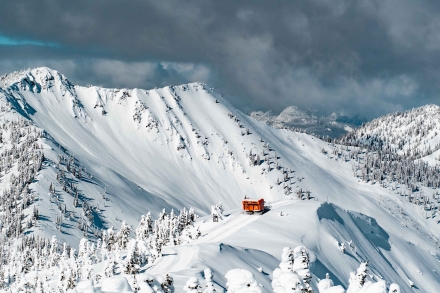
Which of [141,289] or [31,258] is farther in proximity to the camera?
[31,258]

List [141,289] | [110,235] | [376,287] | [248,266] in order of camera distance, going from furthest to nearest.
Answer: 1. [110,235]
2. [248,266]
3. [141,289]
4. [376,287]

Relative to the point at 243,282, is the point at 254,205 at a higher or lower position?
higher

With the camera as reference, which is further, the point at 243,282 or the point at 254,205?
the point at 254,205

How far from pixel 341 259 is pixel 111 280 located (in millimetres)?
96341

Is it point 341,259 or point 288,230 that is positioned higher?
point 288,230

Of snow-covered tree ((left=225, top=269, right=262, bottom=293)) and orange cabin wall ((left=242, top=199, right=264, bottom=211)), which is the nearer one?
snow-covered tree ((left=225, top=269, right=262, bottom=293))

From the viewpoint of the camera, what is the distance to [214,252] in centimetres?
6975

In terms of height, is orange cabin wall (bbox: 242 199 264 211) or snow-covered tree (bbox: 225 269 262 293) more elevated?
orange cabin wall (bbox: 242 199 264 211)

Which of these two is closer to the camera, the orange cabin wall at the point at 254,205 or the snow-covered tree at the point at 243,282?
the snow-covered tree at the point at 243,282

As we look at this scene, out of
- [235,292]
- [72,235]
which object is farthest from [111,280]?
[72,235]

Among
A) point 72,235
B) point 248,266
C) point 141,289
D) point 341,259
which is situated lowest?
point 141,289

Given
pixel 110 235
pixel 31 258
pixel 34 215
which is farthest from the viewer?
pixel 34 215

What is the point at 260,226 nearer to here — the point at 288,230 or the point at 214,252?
the point at 288,230

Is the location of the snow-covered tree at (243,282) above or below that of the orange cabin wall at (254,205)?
below
